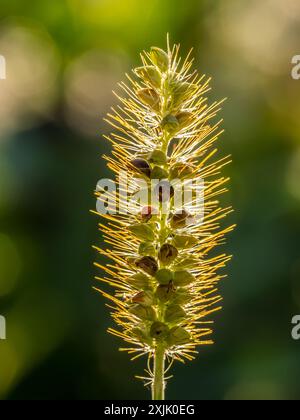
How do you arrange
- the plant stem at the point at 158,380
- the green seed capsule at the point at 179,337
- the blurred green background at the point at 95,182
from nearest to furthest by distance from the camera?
the plant stem at the point at 158,380, the green seed capsule at the point at 179,337, the blurred green background at the point at 95,182

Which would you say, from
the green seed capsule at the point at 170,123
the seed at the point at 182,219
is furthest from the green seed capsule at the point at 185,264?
the green seed capsule at the point at 170,123

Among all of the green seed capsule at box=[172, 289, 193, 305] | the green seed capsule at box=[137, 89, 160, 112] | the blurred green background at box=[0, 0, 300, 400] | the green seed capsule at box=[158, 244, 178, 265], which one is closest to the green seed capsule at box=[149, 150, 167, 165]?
the green seed capsule at box=[137, 89, 160, 112]

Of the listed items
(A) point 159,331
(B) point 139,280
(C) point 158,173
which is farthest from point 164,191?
(A) point 159,331

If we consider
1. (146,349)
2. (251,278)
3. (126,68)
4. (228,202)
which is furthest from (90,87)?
(146,349)

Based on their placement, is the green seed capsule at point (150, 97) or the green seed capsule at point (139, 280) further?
the green seed capsule at point (139, 280)

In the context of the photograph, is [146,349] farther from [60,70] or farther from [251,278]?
[60,70]

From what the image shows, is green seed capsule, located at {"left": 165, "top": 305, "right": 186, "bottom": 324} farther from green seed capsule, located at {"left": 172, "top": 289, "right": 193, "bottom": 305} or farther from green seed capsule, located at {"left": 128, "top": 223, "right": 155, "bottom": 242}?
green seed capsule, located at {"left": 128, "top": 223, "right": 155, "bottom": 242}

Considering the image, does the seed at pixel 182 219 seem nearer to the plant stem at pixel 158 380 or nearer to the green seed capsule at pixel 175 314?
the green seed capsule at pixel 175 314
